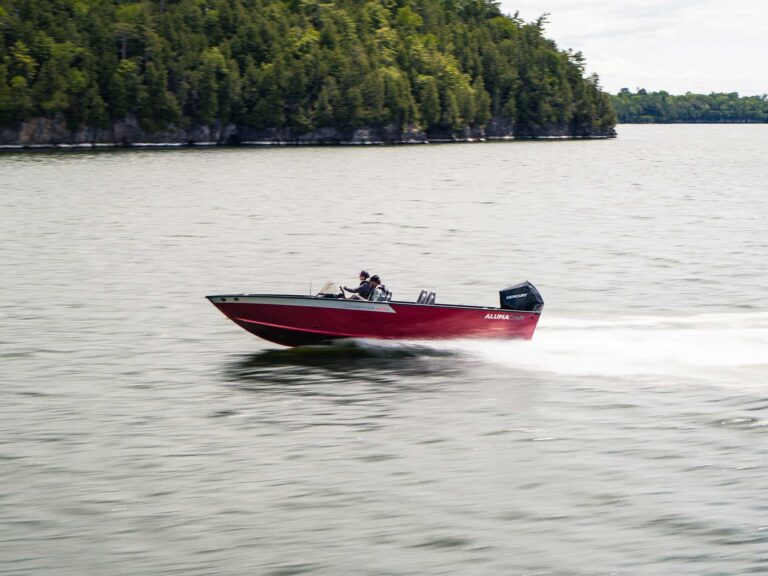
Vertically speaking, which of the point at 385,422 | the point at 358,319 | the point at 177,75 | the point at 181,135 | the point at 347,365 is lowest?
the point at 385,422

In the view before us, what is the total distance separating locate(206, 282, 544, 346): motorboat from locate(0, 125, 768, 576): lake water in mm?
532

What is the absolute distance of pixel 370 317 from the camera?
21.7 metres

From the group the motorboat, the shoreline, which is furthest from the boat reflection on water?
the shoreline

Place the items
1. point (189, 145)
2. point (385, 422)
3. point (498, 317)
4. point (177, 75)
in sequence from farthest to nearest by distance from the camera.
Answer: point (177, 75), point (189, 145), point (498, 317), point (385, 422)

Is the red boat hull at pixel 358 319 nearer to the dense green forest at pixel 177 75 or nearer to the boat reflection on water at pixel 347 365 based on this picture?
the boat reflection on water at pixel 347 365

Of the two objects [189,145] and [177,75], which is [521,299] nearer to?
[189,145]

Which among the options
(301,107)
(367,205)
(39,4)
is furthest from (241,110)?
(367,205)

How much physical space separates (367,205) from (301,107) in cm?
12215

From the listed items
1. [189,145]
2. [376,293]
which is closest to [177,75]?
[189,145]

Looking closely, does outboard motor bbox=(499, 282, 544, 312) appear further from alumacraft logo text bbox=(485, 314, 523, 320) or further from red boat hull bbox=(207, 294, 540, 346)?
alumacraft logo text bbox=(485, 314, 523, 320)

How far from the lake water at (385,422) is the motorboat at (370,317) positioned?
1.75 ft

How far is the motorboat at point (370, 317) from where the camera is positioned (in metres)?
21.5

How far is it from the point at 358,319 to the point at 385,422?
452 centimetres

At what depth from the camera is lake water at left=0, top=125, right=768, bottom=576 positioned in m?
12.6
